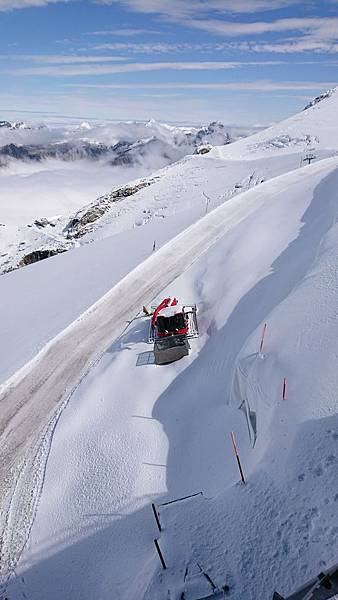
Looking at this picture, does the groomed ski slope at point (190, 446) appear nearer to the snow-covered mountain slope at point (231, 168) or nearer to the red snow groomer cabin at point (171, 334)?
the red snow groomer cabin at point (171, 334)

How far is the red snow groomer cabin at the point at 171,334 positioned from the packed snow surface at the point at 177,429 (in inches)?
20.9

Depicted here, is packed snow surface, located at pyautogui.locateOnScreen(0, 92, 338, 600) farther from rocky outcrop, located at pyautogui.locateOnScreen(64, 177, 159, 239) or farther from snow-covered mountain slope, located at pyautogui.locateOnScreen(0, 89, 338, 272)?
rocky outcrop, located at pyautogui.locateOnScreen(64, 177, 159, 239)

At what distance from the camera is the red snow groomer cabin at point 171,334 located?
1677cm

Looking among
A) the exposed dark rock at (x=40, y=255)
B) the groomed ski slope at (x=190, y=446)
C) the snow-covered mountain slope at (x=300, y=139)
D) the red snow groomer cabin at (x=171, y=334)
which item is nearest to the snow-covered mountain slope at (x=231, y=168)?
the snow-covered mountain slope at (x=300, y=139)

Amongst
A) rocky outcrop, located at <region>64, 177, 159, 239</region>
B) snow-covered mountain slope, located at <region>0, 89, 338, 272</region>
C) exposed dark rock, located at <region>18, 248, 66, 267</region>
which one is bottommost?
exposed dark rock, located at <region>18, 248, 66, 267</region>

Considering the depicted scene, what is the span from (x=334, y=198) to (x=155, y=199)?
108ft

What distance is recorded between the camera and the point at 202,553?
7.93 metres

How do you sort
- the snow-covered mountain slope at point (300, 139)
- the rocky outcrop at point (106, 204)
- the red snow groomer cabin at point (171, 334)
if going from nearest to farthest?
the red snow groomer cabin at point (171, 334), the snow-covered mountain slope at point (300, 139), the rocky outcrop at point (106, 204)

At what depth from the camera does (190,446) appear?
40.3ft

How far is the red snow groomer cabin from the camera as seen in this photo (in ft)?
55.0

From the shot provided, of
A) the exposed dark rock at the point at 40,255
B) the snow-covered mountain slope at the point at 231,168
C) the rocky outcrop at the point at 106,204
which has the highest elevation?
the snow-covered mountain slope at the point at 231,168

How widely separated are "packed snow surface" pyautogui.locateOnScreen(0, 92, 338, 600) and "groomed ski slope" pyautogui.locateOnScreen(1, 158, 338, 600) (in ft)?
0.13

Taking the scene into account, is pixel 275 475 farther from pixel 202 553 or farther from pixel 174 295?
pixel 174 295

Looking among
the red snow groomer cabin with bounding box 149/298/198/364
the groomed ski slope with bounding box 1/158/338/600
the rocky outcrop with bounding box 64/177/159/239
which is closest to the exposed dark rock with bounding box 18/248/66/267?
the rocky outcrop with bounding box 64/177/159/239
